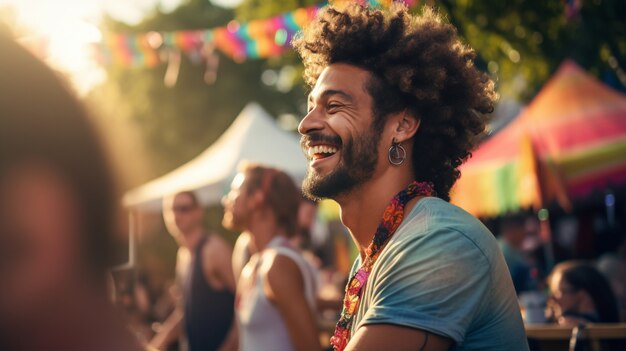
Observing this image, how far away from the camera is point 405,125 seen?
115 inches

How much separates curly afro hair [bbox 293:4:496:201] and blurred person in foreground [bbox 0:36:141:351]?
1847mm

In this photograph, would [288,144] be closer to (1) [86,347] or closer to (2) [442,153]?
(2) [442,153]

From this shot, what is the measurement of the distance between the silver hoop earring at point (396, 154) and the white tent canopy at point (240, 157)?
971 centimetres

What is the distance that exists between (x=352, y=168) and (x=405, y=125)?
0.23 meters

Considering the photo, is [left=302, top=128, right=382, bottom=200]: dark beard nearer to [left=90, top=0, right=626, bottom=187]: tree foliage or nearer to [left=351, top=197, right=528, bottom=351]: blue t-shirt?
[left=351, top=197, right=528, bottom=351]: blue t-shirt

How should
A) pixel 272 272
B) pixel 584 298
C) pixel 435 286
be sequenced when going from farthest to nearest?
pixel 584 298
pixel 272 272
pixel 435 286

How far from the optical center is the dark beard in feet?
9.36

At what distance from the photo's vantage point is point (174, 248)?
32875 mm

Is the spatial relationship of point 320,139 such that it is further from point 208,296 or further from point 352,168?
point 208,296

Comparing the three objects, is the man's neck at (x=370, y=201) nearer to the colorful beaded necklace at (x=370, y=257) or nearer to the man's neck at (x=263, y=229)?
the colorful beaded necklace at (x=370, y=257)

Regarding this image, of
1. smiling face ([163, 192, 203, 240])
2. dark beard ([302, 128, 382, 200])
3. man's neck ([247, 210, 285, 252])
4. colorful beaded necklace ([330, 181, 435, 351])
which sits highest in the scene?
dark beard ([302, 128, 382, 200])

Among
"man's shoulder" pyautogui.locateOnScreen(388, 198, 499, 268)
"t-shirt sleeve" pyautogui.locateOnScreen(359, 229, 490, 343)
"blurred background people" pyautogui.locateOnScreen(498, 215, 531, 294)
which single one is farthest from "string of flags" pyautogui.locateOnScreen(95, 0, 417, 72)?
"t-shirt sleeve" pyautogui.locateOnScreen(359, 229, 490, 343)

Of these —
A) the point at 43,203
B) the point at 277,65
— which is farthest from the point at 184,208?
the point at 277,65

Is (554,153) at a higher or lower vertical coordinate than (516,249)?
higher
